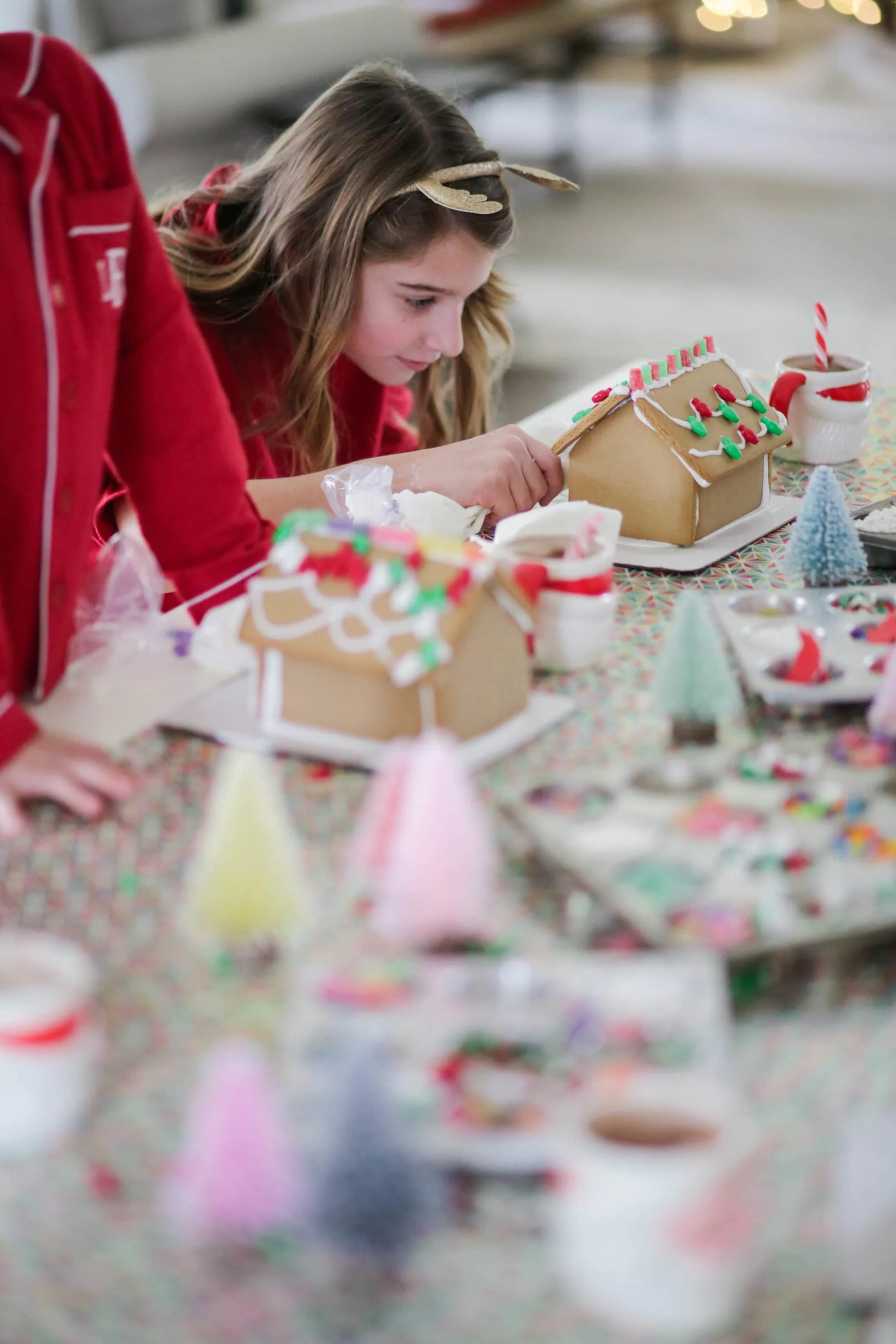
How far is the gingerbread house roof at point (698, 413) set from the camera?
144 centimetres

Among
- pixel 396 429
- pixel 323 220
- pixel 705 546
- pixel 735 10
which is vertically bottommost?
pixel 735 10

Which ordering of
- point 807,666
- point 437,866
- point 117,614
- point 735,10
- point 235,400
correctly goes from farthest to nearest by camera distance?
1. point 735,10
2. point 235,400
3. point 117,614
4. point 807,666
5. point 437,866

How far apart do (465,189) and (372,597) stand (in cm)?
83

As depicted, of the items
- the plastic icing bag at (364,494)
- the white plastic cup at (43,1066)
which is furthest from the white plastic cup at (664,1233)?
the plastic icing bag at (364,494)

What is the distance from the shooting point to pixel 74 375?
1.16m

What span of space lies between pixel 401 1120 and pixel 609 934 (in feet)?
0.71

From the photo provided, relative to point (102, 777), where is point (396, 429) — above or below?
below

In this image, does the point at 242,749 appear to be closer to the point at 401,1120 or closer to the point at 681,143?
the point at 401,1120

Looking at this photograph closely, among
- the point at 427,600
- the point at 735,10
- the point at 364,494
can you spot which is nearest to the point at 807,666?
the point at 427,600

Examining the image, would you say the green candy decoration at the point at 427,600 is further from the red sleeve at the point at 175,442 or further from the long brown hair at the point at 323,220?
the long brown hair at the point at 323,220

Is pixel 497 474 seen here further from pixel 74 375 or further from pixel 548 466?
pixel 74 375

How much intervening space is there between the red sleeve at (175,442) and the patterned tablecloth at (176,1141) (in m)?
0.36

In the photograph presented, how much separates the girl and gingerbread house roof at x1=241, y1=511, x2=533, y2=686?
478 millimetres

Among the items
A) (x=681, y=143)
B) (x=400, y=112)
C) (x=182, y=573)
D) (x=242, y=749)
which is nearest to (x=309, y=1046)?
(x=242, y=749)
